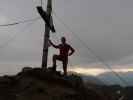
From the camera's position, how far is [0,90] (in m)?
23.3

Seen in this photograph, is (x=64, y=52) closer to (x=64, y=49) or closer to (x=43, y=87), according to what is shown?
(x=64, y=49)

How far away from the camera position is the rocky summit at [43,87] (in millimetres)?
22547

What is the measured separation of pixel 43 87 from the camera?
75.8ft

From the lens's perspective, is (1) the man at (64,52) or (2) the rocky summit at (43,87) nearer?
(2) the rocky summit at (43,87)

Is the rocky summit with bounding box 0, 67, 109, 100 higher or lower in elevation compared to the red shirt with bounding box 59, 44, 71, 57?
lower

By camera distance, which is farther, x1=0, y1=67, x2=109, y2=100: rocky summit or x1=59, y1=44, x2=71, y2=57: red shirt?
x1=59, y1=44, x2=71, y2=57: red shirt

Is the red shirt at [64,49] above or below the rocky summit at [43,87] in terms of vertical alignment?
above

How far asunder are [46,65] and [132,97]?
39.5ft

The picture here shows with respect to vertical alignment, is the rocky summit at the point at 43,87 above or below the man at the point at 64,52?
below

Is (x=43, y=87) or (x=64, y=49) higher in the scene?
(x=64, y=49)

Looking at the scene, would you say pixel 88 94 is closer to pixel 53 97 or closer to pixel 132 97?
pixel 53 97

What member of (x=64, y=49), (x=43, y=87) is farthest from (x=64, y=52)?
(x=43, y=87)

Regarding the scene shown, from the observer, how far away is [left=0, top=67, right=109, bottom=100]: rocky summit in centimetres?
2255

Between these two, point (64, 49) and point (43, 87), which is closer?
point (43, 87)
